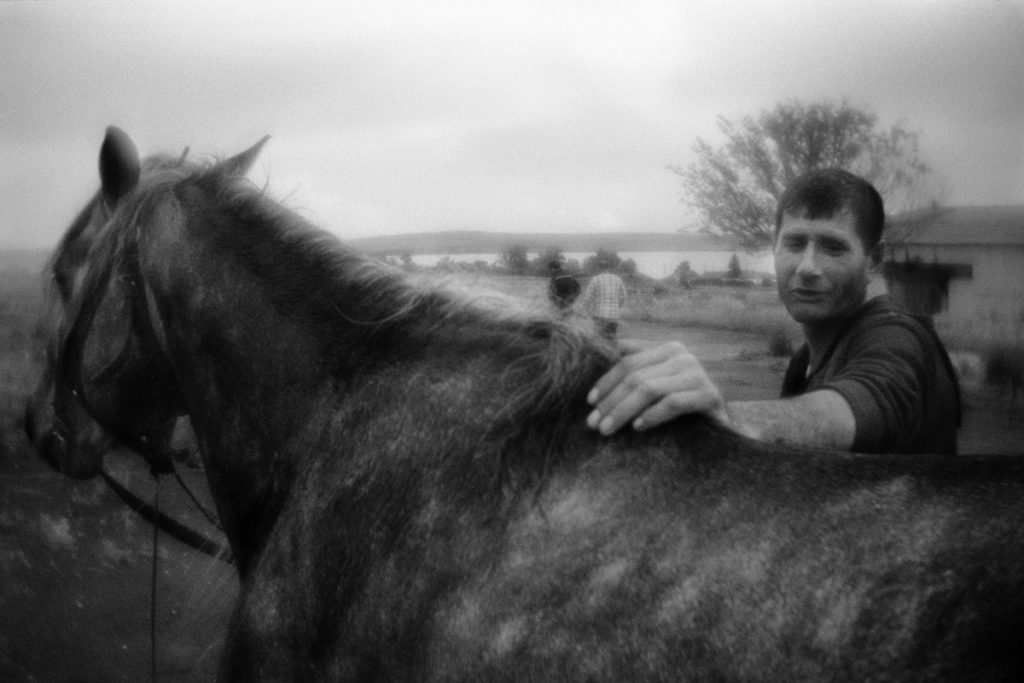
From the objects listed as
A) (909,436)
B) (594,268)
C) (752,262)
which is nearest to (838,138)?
(752,262)

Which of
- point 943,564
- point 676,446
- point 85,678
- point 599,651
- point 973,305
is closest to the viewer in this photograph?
point 943,564

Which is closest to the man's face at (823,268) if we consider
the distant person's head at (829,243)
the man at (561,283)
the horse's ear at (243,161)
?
the distant person's head at (829,243)

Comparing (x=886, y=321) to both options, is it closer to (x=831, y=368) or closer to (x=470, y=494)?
(x=831, y=368)

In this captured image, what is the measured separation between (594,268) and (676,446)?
210 inches

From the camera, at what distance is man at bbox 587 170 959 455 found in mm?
1765

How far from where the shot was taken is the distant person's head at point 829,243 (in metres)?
2.65

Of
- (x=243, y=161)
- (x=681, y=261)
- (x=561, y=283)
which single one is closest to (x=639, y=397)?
(x=243, y=161)

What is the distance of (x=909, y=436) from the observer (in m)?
2.25

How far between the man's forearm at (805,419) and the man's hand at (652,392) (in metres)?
0.22

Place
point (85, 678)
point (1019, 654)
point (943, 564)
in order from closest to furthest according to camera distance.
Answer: point (1019, 654), point (943, 564), point (85, 678)

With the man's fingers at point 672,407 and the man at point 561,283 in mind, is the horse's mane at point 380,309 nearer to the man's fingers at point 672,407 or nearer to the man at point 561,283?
the man's fingers at point 672,407

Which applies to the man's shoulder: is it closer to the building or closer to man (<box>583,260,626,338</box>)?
man (<box>583,260,626,338</box>)

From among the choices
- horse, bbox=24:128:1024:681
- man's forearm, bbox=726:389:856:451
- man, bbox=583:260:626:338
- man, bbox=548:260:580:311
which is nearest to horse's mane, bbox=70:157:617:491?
horse, bbox=24:128:1024:681

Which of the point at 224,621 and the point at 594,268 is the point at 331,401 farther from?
the point at 594,268
